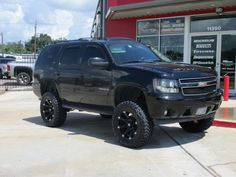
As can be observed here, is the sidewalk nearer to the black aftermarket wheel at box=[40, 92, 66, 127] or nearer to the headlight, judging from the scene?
the headlight

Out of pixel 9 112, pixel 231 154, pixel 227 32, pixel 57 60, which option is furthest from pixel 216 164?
pixel 227 32

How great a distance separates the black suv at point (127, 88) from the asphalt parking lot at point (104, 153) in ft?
1.35

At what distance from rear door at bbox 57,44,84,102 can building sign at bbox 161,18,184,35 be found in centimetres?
847

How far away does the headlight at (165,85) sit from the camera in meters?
7.55

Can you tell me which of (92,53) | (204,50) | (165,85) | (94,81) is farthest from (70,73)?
(204,50)

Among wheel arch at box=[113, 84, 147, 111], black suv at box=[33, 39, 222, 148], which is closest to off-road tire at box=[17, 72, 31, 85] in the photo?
black suv at box=[33, 39, 222, 148]

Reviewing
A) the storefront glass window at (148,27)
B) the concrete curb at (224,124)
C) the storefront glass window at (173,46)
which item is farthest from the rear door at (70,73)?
the storefront glass window at (148,27)

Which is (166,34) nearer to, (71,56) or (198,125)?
(71,56)

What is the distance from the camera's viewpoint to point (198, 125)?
358 inches

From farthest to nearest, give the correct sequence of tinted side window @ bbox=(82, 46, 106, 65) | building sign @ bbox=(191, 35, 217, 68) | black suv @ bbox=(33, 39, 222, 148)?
building sign @ bbox=(191, 35, 217, 68)
tinted side window @ bbox=(82, 46, 106, 65)
black suv @ bbox=(33, 39, 222, 148)

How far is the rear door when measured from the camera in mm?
9539

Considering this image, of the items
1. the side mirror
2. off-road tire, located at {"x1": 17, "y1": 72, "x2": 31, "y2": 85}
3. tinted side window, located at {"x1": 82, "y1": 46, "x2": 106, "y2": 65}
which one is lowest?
off-road tire, located at {"x1": 17, "y1": 72, "x2": 31, "y2": 85}

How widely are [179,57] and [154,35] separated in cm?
178

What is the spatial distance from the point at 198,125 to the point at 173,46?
9320 mm
